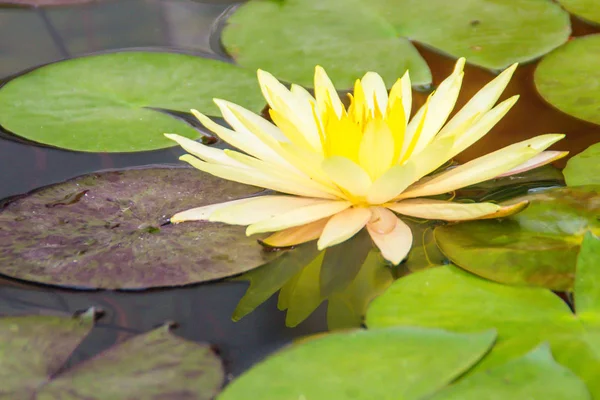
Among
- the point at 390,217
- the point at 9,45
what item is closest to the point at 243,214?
the point at 390,217

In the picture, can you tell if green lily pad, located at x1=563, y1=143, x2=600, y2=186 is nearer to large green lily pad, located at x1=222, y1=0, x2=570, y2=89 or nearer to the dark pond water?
the dark pond water

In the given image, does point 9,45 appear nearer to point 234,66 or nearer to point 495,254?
point 234,66

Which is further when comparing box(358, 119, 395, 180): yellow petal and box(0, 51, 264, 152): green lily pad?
box(0, 51, 264, 152): green lily pad

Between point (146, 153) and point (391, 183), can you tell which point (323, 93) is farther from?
point (146, 153)

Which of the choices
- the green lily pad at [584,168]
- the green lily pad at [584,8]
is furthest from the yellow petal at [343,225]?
the green lily pad at [584,8]

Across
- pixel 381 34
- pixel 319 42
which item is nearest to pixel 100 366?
pixel 319 42

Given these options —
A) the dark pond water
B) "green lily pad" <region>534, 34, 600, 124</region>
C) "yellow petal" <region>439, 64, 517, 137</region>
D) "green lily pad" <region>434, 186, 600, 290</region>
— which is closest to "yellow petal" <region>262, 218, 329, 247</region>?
the dark pond water
